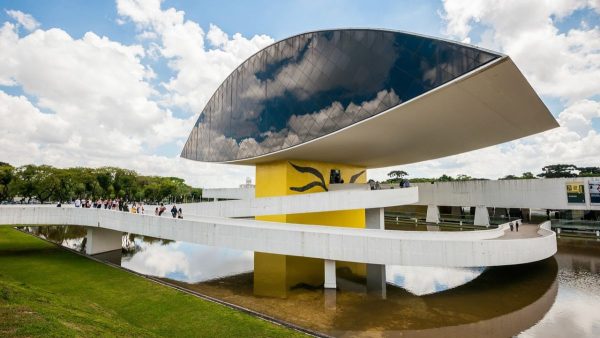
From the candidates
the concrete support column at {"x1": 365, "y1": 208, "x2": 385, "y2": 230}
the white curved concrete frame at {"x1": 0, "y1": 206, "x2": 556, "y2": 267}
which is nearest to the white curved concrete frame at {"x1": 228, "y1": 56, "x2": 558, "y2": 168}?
the concrete support column at {"x1": 365, "y1": 208, "x2": 385, "y2": 230}

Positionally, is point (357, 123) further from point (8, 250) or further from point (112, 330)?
point (8, 250)

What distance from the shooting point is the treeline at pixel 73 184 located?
4719 cm

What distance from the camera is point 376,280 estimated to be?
16.0m

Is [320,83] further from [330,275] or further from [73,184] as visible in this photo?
[73,184]

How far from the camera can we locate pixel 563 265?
1839 centimetres

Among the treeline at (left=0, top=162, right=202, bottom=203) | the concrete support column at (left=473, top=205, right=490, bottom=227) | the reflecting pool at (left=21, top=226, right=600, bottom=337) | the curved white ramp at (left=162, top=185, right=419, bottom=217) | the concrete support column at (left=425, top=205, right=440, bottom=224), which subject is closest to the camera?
the reflecting pool at (left=21, top=226, right=600, bottom=337)

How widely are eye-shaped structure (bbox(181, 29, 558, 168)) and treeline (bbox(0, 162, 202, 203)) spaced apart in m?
33.9

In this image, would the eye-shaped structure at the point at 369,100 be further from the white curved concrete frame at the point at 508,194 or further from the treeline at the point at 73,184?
the treeline at the point at 73,184

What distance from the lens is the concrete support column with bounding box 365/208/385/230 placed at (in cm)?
2284

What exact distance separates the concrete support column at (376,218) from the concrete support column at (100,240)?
18.6 m

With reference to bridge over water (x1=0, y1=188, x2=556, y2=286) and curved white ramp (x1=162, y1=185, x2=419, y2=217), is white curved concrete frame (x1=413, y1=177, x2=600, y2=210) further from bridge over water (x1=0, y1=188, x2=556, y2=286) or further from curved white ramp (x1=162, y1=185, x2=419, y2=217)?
curved white ramp (x1=162, y1=185, x2=419, y2=217)

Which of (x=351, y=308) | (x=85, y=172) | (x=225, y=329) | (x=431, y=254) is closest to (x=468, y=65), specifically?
(x=431, y=254)

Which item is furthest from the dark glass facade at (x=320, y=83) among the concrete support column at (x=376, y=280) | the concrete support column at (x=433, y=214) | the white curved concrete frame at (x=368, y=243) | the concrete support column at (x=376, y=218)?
the concrete support column at (x=433, y=214)

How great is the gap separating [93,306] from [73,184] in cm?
4915
